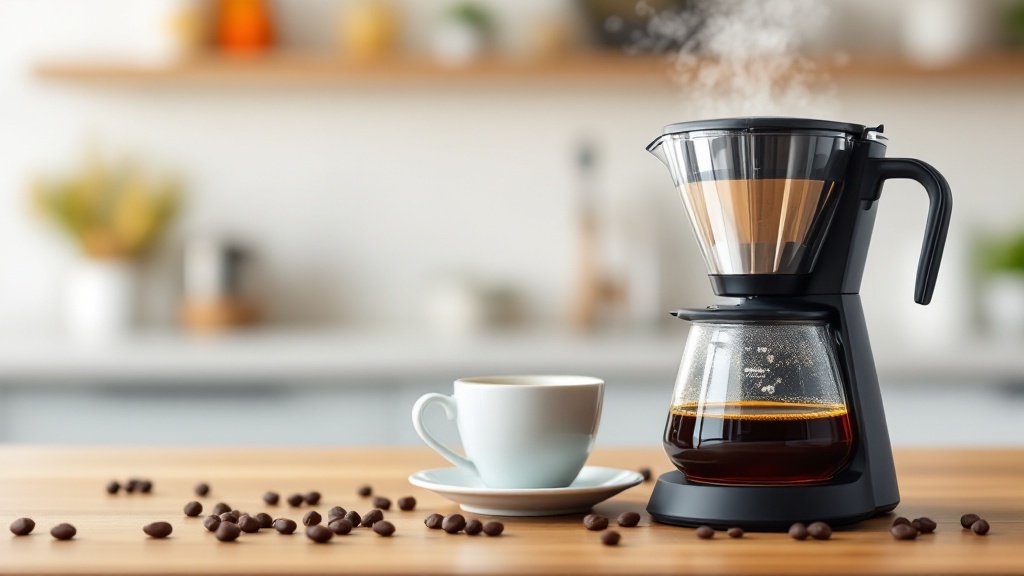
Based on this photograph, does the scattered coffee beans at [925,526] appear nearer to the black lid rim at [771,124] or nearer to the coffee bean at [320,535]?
the black lid rim at [771,124]

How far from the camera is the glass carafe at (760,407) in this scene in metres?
0.90

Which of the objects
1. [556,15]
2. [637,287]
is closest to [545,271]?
[637,287]

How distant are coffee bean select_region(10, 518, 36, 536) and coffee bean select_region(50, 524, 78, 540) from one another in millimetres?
28

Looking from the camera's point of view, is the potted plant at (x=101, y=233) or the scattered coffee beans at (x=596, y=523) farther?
the potted plant at (x=101, y=233)

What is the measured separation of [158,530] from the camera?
828 millimetres

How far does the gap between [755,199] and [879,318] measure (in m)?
2.41

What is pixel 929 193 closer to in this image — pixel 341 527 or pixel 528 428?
pixel 528 428

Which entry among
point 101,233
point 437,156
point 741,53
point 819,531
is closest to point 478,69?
point 437,156

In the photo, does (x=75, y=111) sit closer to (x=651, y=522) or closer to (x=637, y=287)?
(x=637, y=287)

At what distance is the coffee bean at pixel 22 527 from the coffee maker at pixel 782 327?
18.2 inches

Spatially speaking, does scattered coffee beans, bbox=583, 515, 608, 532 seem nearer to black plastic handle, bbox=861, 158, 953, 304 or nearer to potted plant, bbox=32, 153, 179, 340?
black plastic handle, bbox=861, 158, 953, 304

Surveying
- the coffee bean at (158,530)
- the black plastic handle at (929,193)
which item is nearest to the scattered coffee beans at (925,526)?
the black plastic handle at (929,193)

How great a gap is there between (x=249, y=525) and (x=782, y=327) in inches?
17.3

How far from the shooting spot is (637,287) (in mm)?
3090
